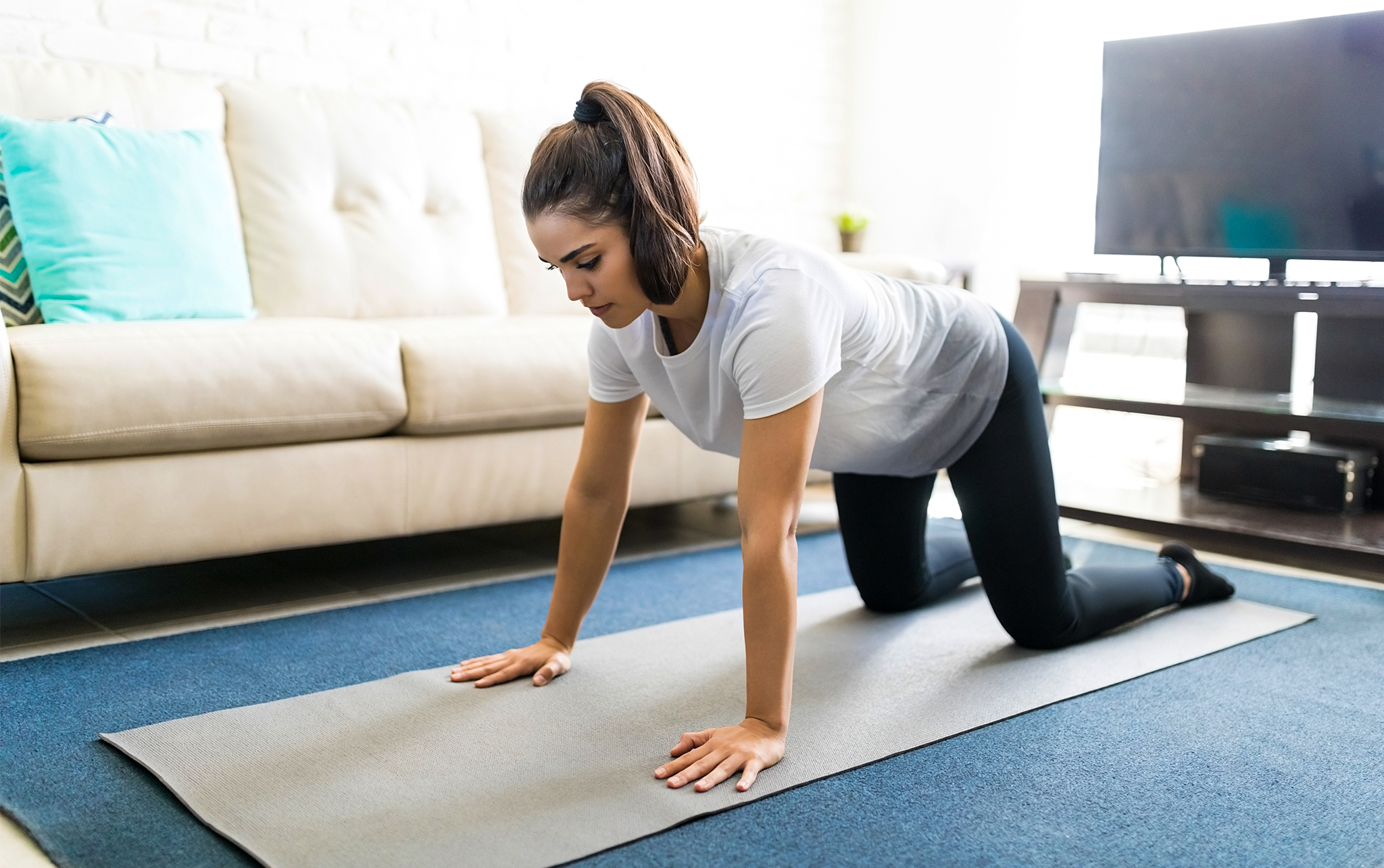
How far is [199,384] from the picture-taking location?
1946 millimetres

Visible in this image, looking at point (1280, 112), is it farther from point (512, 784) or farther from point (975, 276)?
point (512, 784)

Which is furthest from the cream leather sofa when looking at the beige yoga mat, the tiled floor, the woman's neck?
the woman's neck

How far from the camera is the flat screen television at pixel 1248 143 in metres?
2.61

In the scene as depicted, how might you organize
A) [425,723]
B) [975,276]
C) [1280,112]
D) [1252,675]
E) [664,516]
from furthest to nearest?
[975,276] → [664,516] → [1280,112] → [1252,675] → [425,723]

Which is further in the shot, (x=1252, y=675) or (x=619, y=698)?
(x=1252, y=675)

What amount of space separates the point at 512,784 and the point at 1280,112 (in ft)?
7.64

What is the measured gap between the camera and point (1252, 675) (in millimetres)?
1795

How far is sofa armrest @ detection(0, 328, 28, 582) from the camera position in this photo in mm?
1791

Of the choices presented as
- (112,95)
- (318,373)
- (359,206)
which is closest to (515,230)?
(359,206)

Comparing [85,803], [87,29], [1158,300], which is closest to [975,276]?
[1158,300]

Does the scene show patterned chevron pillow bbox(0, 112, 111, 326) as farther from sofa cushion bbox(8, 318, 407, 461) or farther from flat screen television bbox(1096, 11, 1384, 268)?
flat screen television bbox(1096, 11, 1384, 268)

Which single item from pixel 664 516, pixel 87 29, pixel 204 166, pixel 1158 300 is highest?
pixel 87 29

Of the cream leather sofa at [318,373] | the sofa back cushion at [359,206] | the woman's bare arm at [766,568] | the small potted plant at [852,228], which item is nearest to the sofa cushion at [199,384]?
the cream leather sofa at [318,373]

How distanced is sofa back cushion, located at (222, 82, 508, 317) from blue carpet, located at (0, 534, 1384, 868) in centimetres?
90
